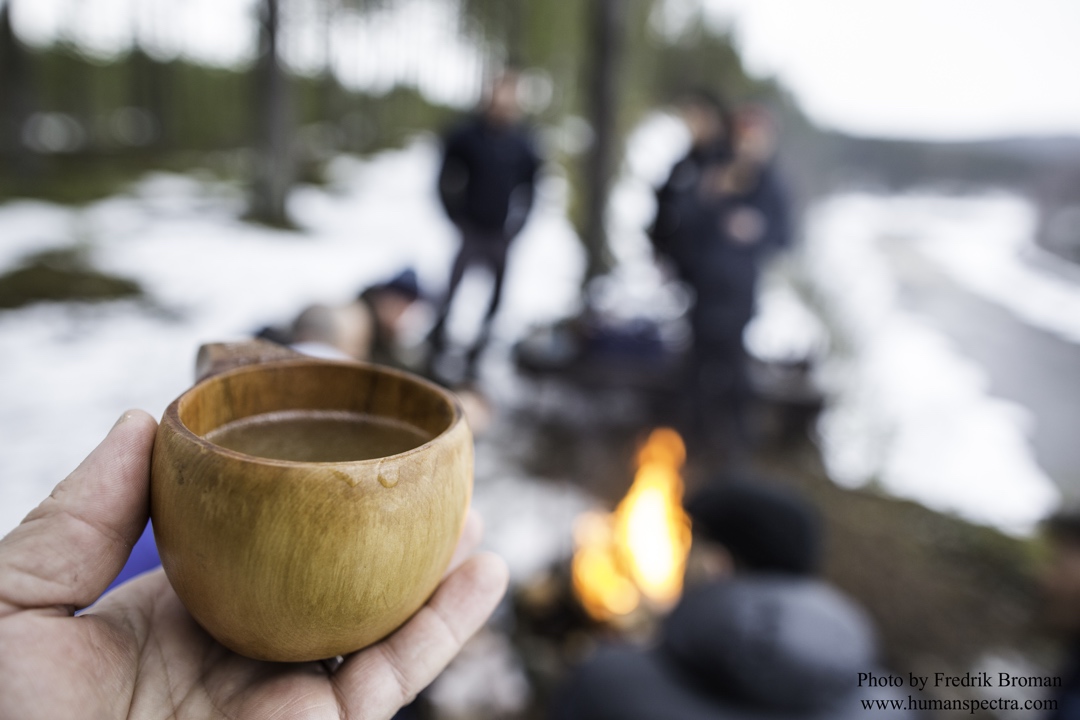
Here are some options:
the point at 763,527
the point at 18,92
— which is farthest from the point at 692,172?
the point at 18,92

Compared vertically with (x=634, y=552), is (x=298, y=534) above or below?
above

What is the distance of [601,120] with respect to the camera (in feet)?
23.3

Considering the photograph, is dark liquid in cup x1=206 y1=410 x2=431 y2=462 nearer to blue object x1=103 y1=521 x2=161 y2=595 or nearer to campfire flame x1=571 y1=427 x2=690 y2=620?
blue object x1=103 y1=521 x2=161 y2=595

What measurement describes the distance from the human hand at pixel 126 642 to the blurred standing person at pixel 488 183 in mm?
4632

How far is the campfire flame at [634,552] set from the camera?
3316 mm

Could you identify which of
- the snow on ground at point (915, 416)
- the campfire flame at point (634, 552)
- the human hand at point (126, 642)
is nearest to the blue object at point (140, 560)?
the human hand at point (126, 642)

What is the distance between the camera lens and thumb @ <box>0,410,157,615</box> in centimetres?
81

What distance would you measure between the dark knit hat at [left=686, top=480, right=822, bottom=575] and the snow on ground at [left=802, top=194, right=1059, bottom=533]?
10.8ft

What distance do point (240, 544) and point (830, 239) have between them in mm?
15919

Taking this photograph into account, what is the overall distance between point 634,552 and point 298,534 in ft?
9.83

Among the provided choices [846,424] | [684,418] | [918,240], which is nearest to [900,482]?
[846,424]

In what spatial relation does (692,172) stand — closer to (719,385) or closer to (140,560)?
(719,385)

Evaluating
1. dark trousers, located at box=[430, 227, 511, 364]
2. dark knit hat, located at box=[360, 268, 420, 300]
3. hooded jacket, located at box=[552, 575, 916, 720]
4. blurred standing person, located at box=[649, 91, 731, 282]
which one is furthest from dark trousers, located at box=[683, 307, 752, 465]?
hooded jacket, located at box=[552, 575, 916, 720]

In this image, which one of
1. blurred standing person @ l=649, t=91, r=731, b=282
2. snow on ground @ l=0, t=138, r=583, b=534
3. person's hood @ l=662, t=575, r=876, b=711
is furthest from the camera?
blurred standing person @ l=649, t=91, r=731, b=282
